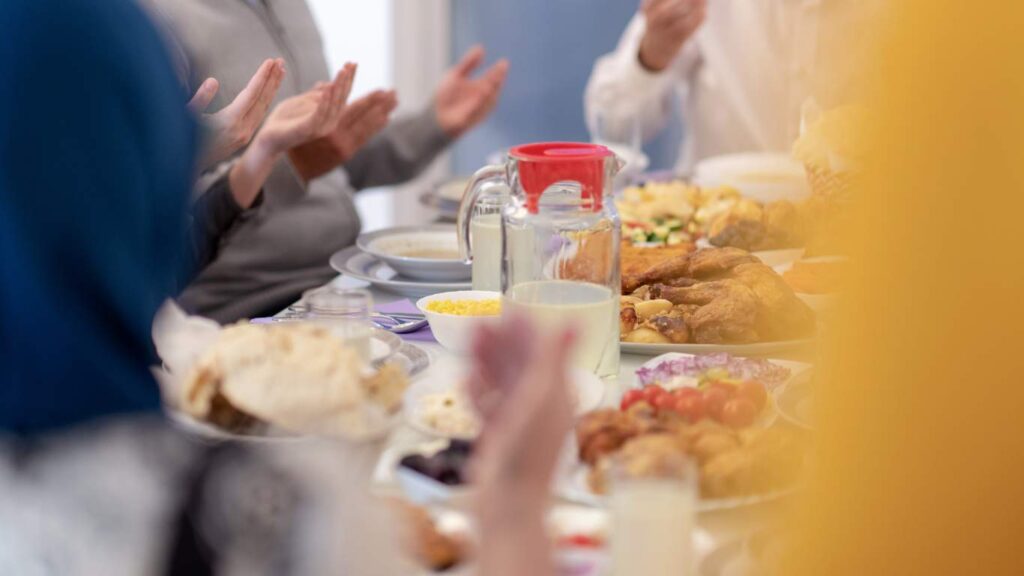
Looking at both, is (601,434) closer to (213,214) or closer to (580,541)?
(580,541)

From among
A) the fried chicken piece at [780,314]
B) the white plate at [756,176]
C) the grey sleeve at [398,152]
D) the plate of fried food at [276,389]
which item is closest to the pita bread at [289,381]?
the plate of fried food at [276,389]

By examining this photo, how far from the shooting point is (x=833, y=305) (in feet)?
2.52

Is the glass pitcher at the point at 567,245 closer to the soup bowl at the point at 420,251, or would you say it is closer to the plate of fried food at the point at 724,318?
the plate of fried food at the point at 724,318

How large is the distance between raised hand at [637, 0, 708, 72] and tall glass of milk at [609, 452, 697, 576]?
6.89 feet

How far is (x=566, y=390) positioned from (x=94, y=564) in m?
0.37

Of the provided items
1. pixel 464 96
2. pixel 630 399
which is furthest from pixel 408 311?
pixel 464 96

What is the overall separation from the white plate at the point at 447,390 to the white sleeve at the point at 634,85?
74.8 inches

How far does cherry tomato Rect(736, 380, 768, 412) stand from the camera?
1115 millimetres

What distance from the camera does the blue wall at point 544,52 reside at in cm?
380

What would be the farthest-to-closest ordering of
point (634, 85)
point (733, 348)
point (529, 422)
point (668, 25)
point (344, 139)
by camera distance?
point (634, 85) → point (668, 25) → point (344, 139) → point (733, 348) → point (529, 422)

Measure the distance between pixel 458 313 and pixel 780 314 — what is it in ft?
1.22

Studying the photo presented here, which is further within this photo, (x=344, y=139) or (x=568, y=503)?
(x=344, y=139)

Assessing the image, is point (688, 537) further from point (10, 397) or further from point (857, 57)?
point (10, 397)

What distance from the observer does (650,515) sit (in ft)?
2.58
